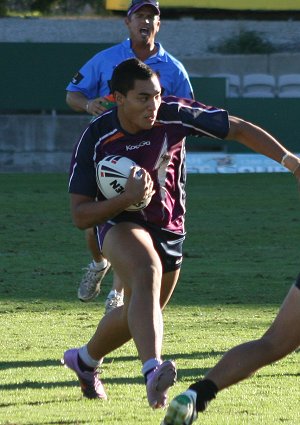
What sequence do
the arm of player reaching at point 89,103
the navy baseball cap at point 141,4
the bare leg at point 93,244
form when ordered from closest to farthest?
the arm of player reaching at point 89,103
the navy baseball cap at point 141,4
the bare leg at point 93,244

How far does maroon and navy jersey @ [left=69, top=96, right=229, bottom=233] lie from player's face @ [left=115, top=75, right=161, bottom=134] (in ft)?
0.38

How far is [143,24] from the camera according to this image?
28.2ft

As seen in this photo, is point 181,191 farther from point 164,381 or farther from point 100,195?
point 164,381

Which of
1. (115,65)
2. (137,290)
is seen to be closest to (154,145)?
(137,290)

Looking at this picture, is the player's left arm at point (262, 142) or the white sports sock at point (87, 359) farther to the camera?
the white sports sock at point (87, 359)

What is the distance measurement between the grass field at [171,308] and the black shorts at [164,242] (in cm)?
76

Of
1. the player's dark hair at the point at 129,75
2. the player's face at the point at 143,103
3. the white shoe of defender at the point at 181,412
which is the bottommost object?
the white shoe of defender at the point at 181,412

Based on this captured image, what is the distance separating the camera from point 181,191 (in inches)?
252

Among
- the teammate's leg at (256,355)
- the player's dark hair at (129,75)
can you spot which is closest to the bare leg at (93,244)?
the player's dark hair at (129,75)

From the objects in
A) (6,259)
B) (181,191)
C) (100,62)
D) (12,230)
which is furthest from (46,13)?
(181,191)

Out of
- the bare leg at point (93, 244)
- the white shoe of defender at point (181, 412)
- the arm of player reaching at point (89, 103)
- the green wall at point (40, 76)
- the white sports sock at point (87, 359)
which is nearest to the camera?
the white shoe of defender at point (181, 412)

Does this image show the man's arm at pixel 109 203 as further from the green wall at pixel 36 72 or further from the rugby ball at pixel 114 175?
the green wall at pixel 36 72

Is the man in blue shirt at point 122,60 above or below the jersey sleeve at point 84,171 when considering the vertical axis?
below

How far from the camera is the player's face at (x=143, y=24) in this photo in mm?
8539
